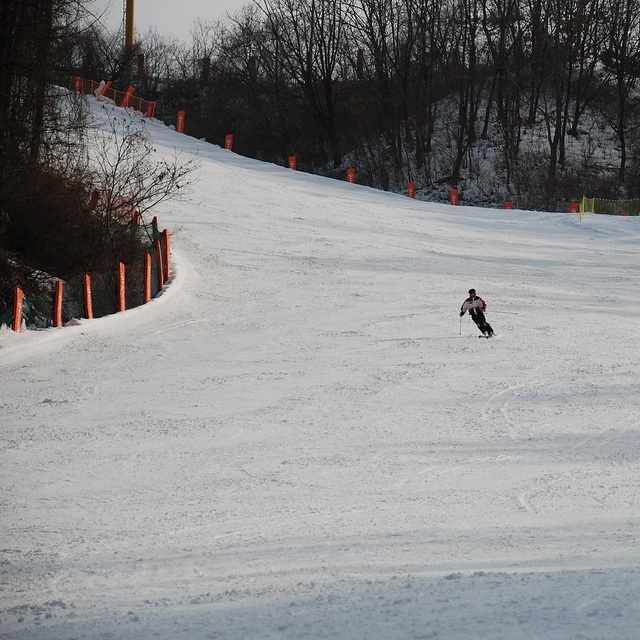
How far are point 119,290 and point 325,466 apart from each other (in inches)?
430

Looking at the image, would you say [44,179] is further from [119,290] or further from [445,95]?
[445,95]

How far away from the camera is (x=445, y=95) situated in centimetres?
5838

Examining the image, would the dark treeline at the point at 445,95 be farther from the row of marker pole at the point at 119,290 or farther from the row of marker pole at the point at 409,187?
the row of marker pole at the point at 119,290

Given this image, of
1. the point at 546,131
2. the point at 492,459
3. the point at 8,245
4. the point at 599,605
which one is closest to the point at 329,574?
the point at 599,605

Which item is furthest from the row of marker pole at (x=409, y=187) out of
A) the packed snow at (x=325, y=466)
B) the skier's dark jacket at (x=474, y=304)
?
the skier's dark jacket at (x=474, y=304)

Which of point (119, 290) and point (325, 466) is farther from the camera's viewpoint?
point (119, 290)

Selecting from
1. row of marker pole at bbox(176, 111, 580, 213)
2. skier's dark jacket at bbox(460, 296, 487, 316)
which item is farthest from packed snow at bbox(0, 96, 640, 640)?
row of marker pole at bbox(176, 111, 580, 213)

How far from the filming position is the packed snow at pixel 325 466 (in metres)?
6.13

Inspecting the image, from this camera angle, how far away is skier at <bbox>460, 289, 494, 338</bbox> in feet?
56.1

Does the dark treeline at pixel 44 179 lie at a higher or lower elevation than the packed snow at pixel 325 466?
higher

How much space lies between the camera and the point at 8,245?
843 inches

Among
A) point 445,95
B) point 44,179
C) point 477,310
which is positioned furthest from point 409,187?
point 477,310

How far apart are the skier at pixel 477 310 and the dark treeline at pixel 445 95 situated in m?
31.3

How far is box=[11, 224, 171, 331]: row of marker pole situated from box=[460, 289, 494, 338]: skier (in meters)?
7.32
